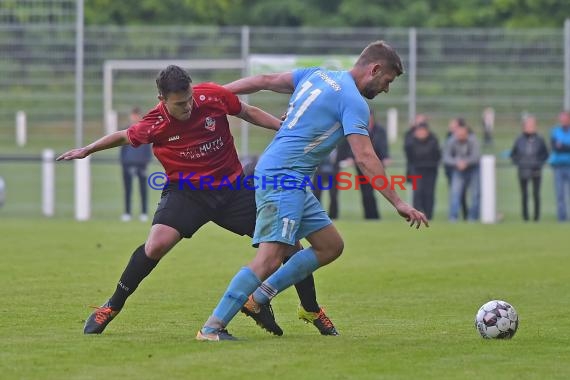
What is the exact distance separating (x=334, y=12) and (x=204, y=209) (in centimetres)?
4167

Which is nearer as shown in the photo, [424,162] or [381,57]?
[381,57]

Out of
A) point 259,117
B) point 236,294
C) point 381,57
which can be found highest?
point 381,57

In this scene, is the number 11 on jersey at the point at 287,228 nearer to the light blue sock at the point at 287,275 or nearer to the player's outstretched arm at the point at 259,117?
the light blue sock at the point at 287,275

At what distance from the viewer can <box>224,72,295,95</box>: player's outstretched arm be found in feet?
29.3

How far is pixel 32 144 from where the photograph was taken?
91.7ft

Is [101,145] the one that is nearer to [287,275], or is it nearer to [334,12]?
[287,275]

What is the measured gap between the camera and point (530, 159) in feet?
80.0

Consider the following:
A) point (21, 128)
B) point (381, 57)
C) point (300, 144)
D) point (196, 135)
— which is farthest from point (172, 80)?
point (21, 128)

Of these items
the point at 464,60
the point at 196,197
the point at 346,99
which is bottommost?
the point at 196,197

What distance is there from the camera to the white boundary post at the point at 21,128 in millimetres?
27688

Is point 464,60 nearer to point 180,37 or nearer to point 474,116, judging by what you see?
point 474,116

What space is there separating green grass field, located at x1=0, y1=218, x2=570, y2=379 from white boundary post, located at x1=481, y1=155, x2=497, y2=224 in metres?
3.11

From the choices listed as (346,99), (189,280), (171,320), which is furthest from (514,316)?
(189,280)

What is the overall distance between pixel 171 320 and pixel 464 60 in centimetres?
1851
